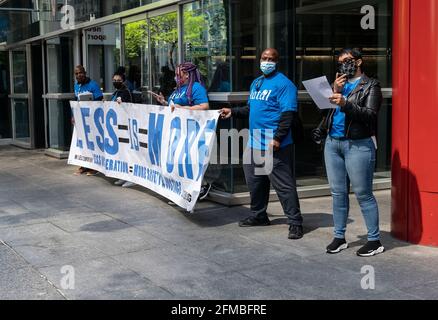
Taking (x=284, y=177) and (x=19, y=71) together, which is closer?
(x=284, y=177)

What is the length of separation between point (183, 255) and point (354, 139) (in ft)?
6.16

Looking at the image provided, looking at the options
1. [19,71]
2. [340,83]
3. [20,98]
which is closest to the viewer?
[340,83]

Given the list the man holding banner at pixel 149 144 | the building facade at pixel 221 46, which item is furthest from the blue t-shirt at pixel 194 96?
the building facade at pixel 221 46

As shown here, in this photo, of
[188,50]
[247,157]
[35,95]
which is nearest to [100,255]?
[247,157]

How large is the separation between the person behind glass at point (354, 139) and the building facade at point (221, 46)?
2.38 metres

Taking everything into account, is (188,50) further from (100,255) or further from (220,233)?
(100,255)

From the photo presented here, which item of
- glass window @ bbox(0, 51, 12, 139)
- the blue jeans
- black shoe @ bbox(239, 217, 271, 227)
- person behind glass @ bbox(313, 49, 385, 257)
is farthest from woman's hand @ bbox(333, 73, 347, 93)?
glass window @ bbox(0, 51, 12, 139)

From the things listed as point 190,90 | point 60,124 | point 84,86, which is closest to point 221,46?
point 190,90

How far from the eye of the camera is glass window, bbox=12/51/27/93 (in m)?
15.4

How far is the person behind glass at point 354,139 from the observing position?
5.20 metres

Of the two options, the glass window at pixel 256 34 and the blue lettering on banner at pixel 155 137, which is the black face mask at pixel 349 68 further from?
the blue lettering on banner at pixel 155 137

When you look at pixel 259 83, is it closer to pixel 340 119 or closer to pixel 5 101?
pixel 340 119

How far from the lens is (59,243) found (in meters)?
6.05

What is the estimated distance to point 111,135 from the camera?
9031mm
